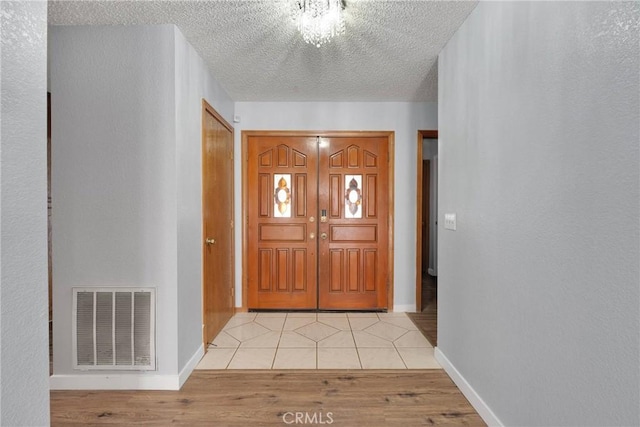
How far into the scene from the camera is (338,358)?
267 centimetres

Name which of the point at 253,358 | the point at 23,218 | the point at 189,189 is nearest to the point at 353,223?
the point at 253,358

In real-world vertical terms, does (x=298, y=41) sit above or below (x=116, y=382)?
above

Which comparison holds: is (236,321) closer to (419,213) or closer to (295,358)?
(295,358)

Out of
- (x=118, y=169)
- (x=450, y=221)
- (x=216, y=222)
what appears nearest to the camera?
(x=118, y=169)

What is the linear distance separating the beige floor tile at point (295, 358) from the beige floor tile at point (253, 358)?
0.06 metres

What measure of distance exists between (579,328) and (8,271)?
5.74ft

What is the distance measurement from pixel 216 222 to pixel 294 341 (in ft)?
4.28

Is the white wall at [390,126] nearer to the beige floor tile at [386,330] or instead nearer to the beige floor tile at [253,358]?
the beige floor tile at [386,330]

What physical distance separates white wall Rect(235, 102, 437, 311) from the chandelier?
69.4 inches

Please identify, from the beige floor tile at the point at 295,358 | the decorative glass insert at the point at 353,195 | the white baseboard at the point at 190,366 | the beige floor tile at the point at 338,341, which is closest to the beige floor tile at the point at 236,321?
the white baseboard at the point at 190,366

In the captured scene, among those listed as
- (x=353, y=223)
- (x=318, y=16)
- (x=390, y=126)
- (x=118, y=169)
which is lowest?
(x=353, y=223)

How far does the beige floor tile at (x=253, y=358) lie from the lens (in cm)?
254

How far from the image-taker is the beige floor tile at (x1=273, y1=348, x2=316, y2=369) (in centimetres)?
254

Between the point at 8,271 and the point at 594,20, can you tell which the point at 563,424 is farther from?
the point at 8,271
